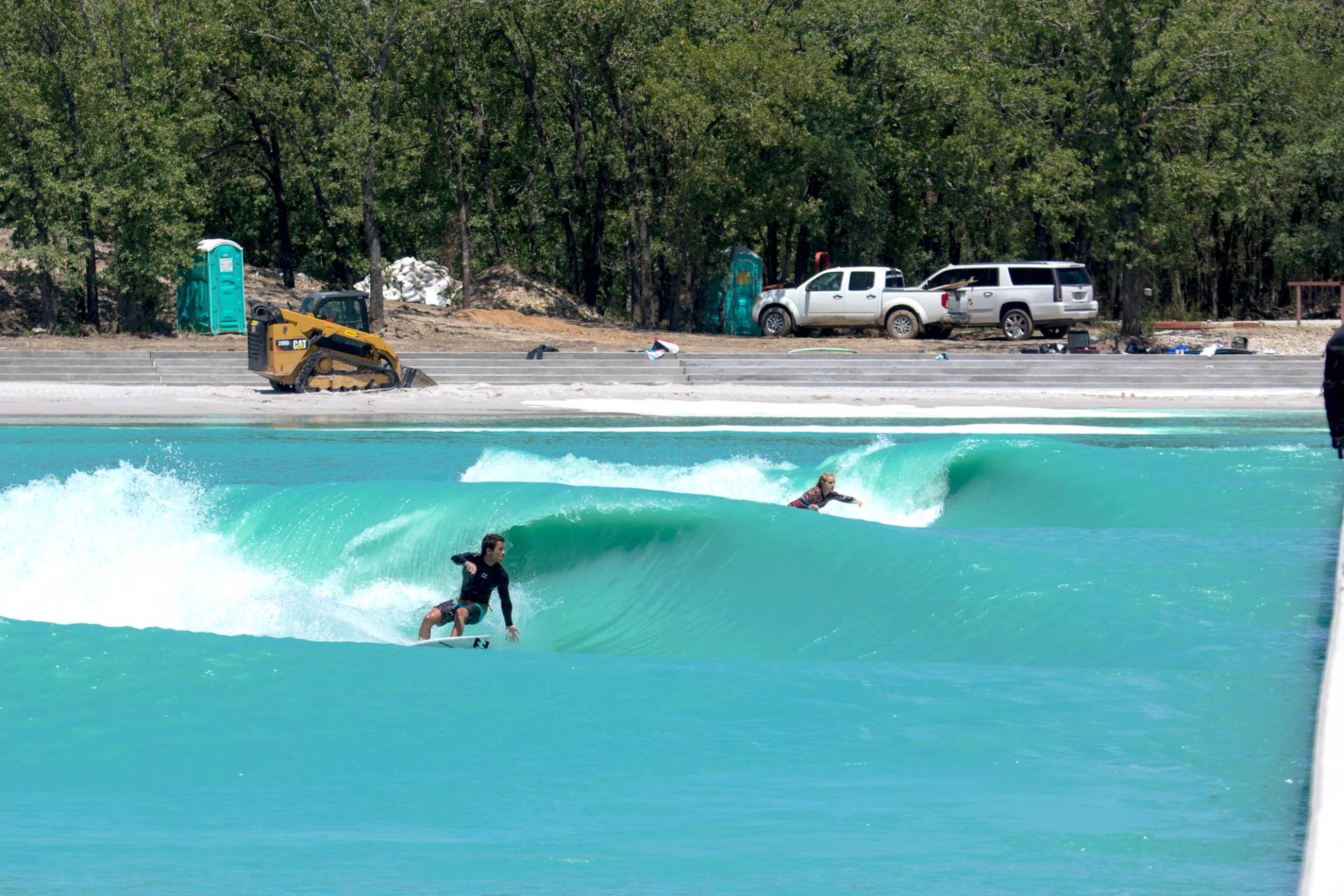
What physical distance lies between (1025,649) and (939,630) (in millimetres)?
814

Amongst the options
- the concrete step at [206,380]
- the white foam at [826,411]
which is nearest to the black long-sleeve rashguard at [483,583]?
the white foam at [826,411]

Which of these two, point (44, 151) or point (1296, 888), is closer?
point (1296, 888)

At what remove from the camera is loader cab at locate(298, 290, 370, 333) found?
26922 mm

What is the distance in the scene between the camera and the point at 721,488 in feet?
63.6

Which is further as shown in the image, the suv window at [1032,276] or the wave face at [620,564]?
the suv window at [1032,276]

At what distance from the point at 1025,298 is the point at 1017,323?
0.59 m

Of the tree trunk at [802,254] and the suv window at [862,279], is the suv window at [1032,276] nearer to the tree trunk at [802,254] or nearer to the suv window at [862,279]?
the suv window at [862,279]

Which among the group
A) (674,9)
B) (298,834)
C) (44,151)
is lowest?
(298,834)

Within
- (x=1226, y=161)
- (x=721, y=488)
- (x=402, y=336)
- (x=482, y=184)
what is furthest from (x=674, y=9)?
(x=721, y=488)

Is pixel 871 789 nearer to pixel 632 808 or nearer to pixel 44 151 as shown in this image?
pixel 632 808

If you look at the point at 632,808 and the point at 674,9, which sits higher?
the point at 674,9

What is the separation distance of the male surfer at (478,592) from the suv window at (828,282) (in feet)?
80.7

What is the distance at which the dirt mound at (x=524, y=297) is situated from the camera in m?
39.9

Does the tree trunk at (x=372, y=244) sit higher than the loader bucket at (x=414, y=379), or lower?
higher
